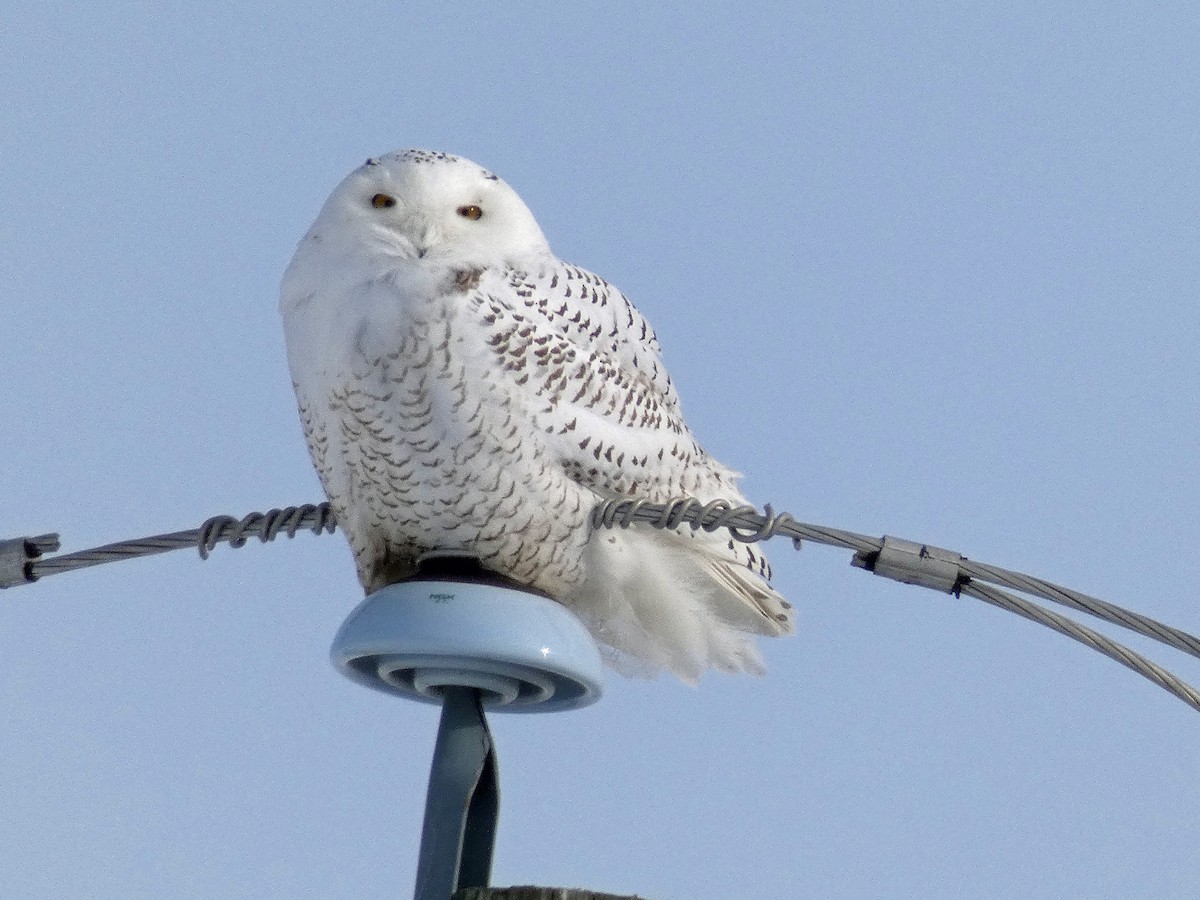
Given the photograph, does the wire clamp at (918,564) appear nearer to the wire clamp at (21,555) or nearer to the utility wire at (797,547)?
the utility wire at (797,547)

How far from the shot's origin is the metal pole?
373 cm

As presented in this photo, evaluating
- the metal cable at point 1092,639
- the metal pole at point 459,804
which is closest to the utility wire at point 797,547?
the metal cable at point 1092,639

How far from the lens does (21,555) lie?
4234mm

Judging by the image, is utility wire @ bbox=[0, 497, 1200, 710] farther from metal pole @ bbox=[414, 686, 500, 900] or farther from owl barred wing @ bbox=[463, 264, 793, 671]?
metal pole @ bbox=[414, 686, 500, 900]

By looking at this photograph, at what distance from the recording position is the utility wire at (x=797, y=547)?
350cm

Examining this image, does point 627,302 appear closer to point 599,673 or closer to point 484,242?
point 484,242

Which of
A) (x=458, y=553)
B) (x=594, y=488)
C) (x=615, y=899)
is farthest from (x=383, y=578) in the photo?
(x=615, y=899)

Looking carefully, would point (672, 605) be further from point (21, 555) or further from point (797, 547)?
point (21, 555)

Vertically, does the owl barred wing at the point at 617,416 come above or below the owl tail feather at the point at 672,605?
above

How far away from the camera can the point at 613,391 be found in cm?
418

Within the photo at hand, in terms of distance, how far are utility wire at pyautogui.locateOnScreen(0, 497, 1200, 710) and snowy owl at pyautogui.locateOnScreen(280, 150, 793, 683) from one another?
14 centimetres

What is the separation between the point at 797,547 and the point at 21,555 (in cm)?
184

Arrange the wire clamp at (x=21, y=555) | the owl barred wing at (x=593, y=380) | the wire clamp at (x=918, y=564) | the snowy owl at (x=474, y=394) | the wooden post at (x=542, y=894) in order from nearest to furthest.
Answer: the wooden post at (x=542, y=894) → the wire clamp at (x=918, y=564) → the snowy owl at (x=474, y=394) → the owl barred wing at (x=593, y=380) → the wire clamp at (x=21, y=555)

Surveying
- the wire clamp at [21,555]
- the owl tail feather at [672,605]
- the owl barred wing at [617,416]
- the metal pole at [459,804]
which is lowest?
the metal pole at [459,804]
